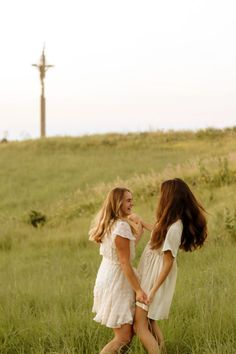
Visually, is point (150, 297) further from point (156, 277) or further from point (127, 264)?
point (127, 264)

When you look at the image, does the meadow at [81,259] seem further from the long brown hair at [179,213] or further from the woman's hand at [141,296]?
the long brown hair at [179,213]

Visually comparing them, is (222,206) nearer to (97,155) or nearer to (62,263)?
(62,263)

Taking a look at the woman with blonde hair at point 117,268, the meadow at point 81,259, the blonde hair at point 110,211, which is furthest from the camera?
the meadow at point 81,259

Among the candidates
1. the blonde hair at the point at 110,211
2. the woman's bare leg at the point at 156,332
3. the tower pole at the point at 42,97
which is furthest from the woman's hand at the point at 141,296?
the tower pole at the point at 42,97

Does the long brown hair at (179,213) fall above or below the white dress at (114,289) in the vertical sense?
above

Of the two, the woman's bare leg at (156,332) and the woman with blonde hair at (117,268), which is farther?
the woman's bare leg at (156,332)

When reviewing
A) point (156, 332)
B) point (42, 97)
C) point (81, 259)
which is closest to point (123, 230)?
→ point (156, 332)

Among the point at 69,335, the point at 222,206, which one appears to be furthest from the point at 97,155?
the point at 69,335

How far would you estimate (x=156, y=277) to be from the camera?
5.30 m

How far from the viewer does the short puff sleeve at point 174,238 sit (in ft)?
17.2

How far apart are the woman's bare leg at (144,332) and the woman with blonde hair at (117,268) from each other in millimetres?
60

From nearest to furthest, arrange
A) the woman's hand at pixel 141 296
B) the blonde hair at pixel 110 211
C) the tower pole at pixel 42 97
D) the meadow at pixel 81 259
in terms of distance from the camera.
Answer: the woman's hand at pixel 141 296, the blonde hair at pixel 110 211, the meadow at pixel 81 259, the tower pole at pixel 42 97

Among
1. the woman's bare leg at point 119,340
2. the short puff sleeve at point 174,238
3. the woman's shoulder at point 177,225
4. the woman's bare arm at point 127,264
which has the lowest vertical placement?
the woman's bare leg at point 119,340

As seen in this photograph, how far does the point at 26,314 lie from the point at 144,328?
1.85 m
